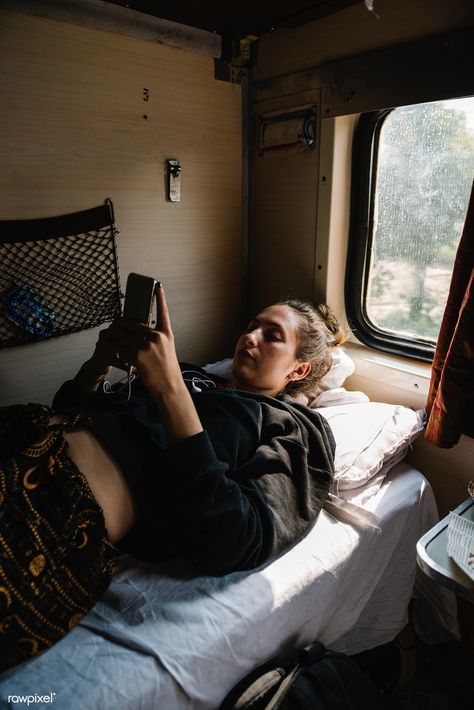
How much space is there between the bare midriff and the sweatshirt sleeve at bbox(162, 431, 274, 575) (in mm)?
142

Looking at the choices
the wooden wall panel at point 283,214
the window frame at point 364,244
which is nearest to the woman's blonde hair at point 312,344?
the window frame at point 364,244

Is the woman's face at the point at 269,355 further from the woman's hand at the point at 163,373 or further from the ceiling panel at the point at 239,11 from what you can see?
the ceiling panel at the point at 239,11

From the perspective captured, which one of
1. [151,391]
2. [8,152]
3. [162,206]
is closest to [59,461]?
[151,391]

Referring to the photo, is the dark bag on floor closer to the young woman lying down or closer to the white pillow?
the young woman lying down

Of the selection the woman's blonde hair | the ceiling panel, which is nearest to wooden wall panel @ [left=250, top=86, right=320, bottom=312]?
the ceiling panel

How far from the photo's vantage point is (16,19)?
1.81 metres

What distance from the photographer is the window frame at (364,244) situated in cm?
217

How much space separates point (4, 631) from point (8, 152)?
5.47 ft

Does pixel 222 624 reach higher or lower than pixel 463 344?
lower

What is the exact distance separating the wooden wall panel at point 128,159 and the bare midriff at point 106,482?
0.87 m

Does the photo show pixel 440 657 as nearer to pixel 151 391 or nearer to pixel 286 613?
pixel 286 613

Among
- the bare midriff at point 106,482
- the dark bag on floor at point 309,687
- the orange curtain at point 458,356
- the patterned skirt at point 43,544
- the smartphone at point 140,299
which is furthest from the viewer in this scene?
the orange curtain at point 458,356

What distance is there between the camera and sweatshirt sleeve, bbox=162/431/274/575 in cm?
123

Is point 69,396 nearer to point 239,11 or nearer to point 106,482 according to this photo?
point 106,482
